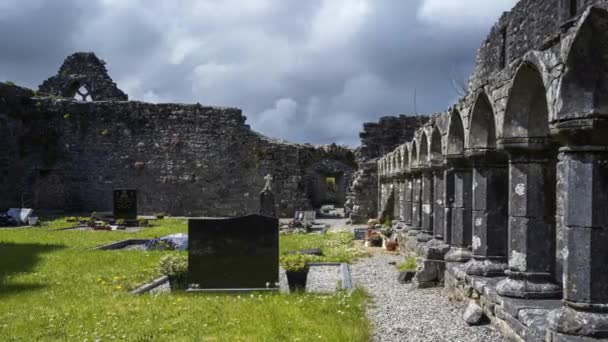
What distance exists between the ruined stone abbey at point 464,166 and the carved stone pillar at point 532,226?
13mm

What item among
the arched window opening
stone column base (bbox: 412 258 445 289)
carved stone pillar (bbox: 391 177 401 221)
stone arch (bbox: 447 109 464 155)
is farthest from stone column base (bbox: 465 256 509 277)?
carved stone pillar (bbox: 391 177 401 221)

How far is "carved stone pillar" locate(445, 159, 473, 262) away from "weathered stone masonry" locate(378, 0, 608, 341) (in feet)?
0.05

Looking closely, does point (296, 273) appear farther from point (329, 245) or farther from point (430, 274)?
point (329, 245)

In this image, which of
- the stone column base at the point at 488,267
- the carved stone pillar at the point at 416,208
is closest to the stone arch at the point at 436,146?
the carved stone pillar at the point at 416,208

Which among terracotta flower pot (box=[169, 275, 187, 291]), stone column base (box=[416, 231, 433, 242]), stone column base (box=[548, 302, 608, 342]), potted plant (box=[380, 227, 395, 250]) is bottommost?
terracotta flower pot (box=[169, 275, 187, 291])

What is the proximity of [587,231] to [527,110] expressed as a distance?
201cm

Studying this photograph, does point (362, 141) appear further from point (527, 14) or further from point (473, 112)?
point (473, 112)

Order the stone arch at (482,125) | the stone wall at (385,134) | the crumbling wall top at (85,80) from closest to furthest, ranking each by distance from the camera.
Answer: the stone arch at (482,125) → the stone wall at (385,134) → the crumbling wall top at (85,80)

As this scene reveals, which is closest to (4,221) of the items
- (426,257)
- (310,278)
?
(310,278)

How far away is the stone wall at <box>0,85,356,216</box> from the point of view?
88.4 ft

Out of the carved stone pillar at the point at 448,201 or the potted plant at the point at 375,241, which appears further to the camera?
the potted plant at the point at 375,241

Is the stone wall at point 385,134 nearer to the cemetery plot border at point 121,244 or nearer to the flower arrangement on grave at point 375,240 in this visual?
the flower arrangement on grave at point 375,240

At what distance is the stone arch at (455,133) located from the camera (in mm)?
8828

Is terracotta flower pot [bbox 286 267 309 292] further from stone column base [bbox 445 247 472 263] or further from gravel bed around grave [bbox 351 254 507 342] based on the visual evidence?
stone column base [bbox 445 247 472 263]
